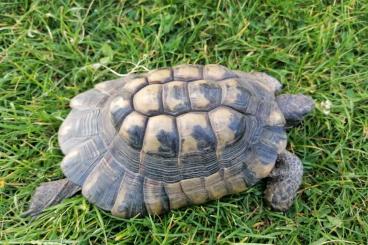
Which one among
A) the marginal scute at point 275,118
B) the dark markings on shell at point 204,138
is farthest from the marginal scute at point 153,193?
the marginal scute at point 275,118

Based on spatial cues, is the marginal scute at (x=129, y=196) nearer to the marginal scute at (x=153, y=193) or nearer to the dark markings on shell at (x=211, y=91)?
the marginal scute at (x=153, y=193)

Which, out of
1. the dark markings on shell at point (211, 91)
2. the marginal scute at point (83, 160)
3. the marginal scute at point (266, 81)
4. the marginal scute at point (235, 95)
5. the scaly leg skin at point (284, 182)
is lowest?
the scaly leg skin at point (284, 182)

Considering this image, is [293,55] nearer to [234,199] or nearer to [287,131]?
[287,131]

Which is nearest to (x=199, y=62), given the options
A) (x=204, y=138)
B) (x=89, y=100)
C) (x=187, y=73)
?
(x=187, y=73)

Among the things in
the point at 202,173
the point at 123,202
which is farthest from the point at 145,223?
the point at 202,173

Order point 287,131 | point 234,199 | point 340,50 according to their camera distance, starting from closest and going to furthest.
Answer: point 234,199 → point 287,131 → point 340,50

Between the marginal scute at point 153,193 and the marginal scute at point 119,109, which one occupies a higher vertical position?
the marginal scute at point 119,109

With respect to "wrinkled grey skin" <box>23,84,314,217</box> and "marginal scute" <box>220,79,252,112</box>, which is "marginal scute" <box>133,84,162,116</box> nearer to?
"marginal scute" <box>220,79,252,112</box>

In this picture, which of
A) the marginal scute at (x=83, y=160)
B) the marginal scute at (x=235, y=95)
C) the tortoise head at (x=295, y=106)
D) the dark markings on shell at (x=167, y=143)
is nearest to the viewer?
the dark markings on shell at (x=167, y=143)

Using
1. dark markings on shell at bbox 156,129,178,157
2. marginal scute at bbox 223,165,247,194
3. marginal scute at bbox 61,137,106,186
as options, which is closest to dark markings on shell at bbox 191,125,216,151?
dark markings on shell at bbox 156,129,178,157
